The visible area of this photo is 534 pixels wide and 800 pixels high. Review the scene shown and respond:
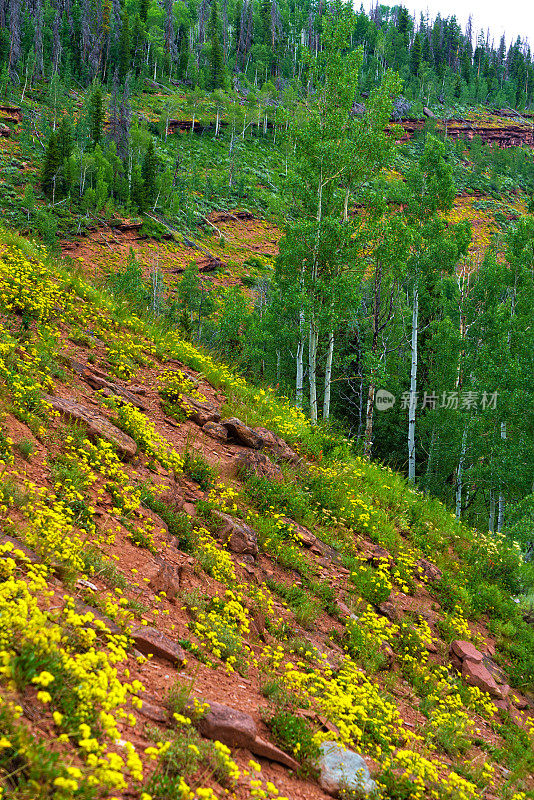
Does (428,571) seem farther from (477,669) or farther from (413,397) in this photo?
(413,397)

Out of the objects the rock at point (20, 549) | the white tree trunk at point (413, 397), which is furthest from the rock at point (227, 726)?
the white tree trunk at point (413, 397)

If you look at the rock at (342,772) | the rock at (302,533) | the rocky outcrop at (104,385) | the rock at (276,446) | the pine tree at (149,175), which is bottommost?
the rock at (302,533)

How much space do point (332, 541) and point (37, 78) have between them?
305 ft

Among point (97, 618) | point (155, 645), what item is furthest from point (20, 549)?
point (155, 645)

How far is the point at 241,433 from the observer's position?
1013cm

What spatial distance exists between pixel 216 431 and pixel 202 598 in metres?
4.48

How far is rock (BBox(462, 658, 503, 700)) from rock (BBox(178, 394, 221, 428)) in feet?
20.4

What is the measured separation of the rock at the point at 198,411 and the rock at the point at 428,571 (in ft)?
16.4

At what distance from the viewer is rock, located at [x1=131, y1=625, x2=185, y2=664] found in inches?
170

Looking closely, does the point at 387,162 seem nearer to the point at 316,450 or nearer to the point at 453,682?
the point at 316,450

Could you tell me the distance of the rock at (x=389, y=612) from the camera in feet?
26.1

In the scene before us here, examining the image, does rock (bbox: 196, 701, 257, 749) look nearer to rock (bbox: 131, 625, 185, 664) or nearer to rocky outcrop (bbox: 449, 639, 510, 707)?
rock (bbox: 131, 625, 185, 664)

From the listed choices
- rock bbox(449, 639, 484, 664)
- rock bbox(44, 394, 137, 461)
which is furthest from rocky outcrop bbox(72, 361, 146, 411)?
rock bbox(449, 639, 484, 664)

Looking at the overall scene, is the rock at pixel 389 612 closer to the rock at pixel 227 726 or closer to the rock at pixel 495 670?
the rock at pixel 495 670
